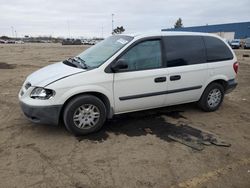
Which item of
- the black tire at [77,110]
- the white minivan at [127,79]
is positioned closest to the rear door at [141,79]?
the white minivan at [127,79]

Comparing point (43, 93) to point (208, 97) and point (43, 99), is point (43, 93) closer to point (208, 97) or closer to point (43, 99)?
point (43, 99)

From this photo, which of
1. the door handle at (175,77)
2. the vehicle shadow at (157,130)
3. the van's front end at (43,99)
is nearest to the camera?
the van's front end at (43,99)

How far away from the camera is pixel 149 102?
5297 mm

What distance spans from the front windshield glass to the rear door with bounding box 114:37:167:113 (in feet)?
0.82

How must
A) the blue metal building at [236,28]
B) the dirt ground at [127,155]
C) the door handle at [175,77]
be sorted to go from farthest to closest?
the blue metal building at [236,28]
the door handle at [175,77]
the dirt ground at [127,155]

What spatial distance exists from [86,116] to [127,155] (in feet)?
3.62

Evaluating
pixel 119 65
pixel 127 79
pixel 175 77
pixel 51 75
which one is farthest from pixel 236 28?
pixel 51 75

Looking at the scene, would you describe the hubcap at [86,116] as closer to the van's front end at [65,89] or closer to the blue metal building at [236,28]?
the van's front end at [65,89]

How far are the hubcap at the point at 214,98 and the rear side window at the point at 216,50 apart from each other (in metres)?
0.73

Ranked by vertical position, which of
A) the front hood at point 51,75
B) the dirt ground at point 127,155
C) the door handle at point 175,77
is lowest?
the dirt ground at point 127,155

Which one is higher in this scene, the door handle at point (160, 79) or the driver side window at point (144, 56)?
the driver side window at point (144, 56)

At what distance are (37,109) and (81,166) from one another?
4.32 ft

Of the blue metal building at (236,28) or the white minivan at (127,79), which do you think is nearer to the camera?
the white minivan at (127,79)

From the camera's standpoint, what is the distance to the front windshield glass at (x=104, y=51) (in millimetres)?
4957
